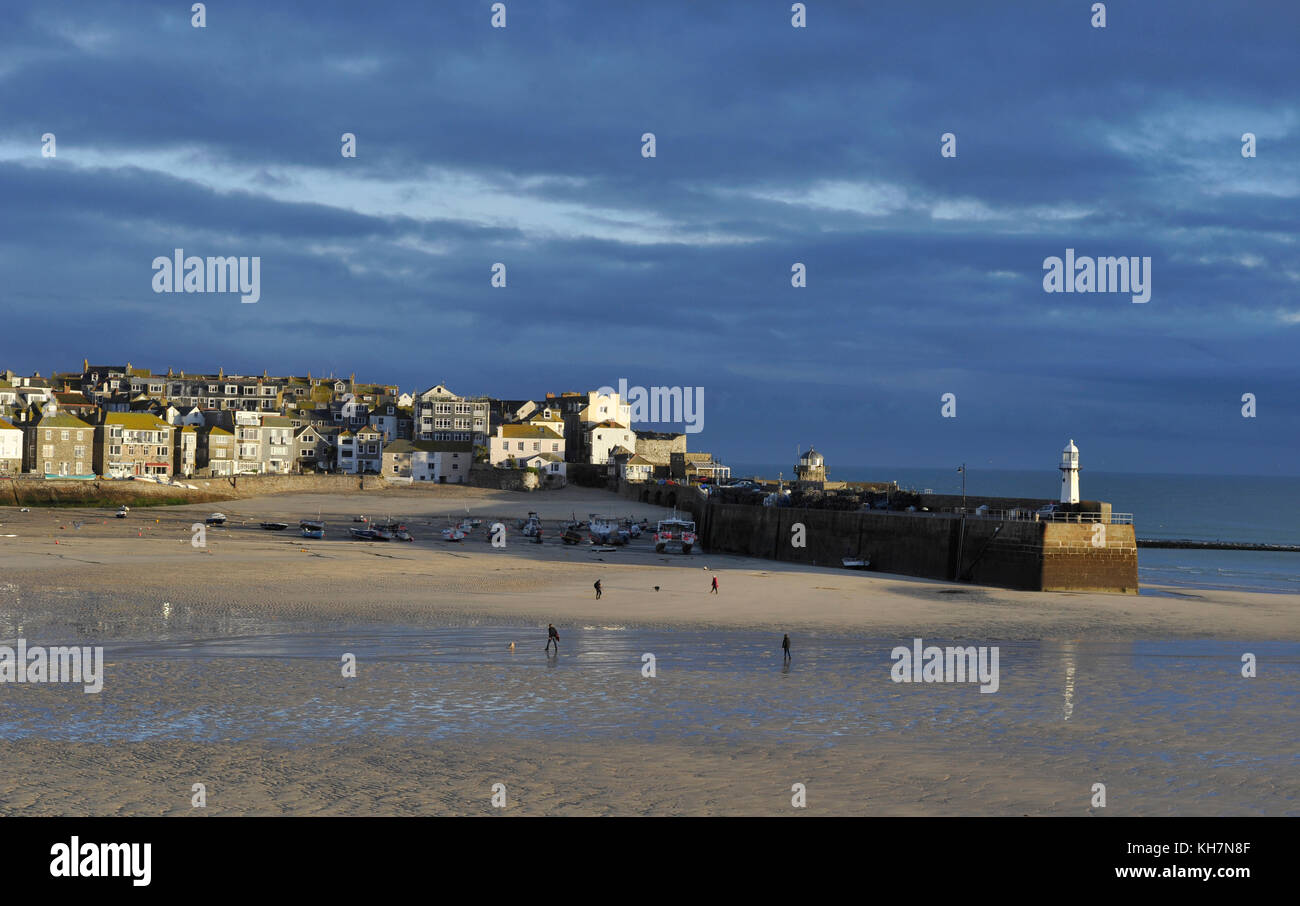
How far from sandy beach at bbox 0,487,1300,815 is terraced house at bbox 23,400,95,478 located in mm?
65460

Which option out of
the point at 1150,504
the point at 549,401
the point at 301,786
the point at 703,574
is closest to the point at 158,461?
the point at 549,401

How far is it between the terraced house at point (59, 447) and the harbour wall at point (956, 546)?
68755 mm

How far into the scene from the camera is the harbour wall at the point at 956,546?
42875mm

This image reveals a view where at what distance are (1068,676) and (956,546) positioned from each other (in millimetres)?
23145

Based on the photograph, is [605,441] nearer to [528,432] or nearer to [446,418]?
[528,432]

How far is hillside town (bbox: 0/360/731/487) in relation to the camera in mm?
100500

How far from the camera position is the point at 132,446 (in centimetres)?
10200

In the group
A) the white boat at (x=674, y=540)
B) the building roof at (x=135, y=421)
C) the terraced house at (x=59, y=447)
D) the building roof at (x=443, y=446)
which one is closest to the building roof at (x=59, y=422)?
the terraced house at (x=59, y=447)

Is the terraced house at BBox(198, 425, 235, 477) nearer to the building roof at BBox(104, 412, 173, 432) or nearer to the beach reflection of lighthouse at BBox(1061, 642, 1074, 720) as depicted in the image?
the building roof at BBox(104, 412, 173, 432)

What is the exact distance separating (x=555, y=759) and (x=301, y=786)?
3789 millimetres

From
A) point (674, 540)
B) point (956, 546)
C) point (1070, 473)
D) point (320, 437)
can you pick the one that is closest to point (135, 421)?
point (320, 437)

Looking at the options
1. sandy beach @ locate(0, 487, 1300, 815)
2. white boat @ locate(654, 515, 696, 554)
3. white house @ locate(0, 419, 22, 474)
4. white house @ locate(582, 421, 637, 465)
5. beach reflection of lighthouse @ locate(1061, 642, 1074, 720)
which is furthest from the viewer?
white house @ locate(582, 421, 637, 465)

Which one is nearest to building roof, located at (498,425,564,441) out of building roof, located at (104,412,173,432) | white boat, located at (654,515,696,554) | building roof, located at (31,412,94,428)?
building roof, located at (104,412,173,432)
